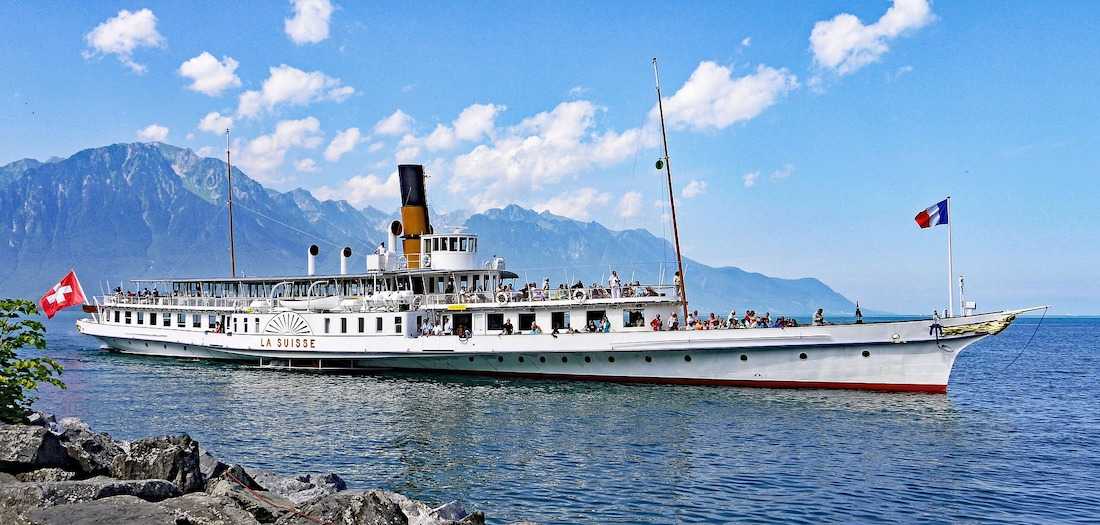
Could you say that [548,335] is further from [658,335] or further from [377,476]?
[377,476]

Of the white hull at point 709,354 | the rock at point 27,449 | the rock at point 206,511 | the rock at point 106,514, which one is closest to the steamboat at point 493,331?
the white hull at point 709,354

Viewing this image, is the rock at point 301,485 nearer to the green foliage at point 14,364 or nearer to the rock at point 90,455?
the rock at point 90,455

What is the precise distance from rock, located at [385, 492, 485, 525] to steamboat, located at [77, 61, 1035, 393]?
21022mm

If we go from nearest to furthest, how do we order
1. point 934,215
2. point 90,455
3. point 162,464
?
point 162,464 < point 90,455 < point 934,215

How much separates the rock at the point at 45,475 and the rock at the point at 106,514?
2.01m

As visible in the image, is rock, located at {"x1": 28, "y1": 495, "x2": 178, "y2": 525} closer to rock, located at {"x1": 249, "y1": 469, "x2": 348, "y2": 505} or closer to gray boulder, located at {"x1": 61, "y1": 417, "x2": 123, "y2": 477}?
gray boulder, located at {"x1": 61, "y1": 417, "x2": 123, "y2": 477}

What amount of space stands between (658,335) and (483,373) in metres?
9.15

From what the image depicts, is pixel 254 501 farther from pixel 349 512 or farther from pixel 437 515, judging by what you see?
pixel 437 515

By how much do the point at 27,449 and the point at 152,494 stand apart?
95.0 inches

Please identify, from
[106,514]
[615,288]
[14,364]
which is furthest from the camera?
[615,288]

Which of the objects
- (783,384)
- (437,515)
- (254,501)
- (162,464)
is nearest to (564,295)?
(783,384)

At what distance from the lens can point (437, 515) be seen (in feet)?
42.9

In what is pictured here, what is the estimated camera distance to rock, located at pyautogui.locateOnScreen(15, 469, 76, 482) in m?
11.9

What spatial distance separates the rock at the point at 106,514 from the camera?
9812 millimetres
